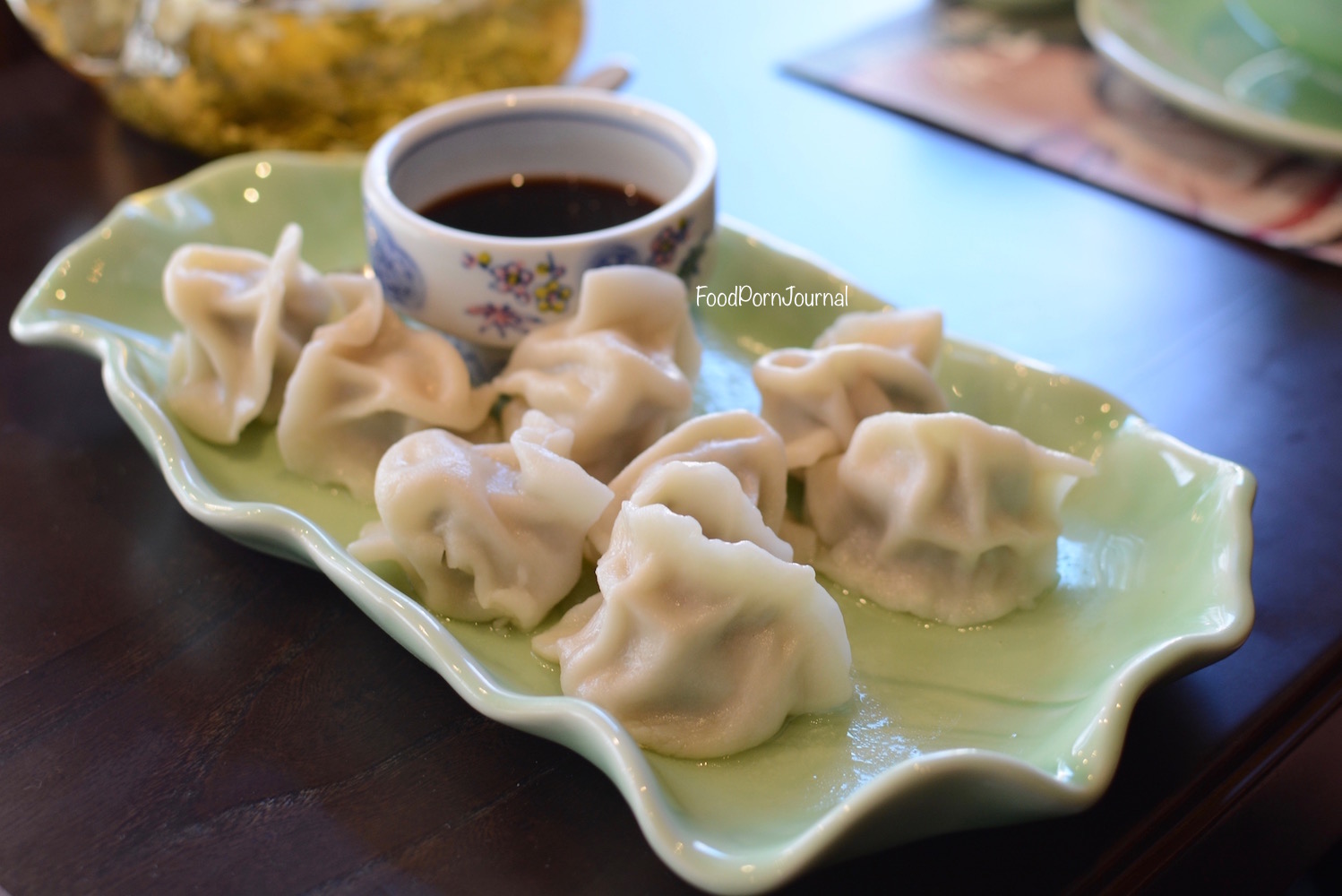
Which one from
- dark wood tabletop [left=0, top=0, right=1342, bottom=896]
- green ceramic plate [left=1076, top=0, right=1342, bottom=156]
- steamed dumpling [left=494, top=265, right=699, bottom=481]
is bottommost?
dark wood tabletop [left=0, top=0, right=1342, bottom=896]

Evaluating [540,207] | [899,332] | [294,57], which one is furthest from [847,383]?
[294,57]

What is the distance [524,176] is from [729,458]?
0.73 m

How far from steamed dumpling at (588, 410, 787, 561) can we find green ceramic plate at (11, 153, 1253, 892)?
147 mm

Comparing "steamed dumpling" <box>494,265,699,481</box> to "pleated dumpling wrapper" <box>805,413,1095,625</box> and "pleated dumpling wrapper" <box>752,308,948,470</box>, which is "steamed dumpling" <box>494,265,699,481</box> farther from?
"pleated dumpling wrapper" <box>805,413,1095,625</box>

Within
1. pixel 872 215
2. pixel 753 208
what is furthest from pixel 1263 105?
pixel 753 208

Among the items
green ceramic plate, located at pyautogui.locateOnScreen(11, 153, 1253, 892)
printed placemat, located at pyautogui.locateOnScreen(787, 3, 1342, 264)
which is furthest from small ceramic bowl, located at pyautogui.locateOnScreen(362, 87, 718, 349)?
printed placemat, located at pyautogui.locateOnScreen(787, 3, 1342, 264)

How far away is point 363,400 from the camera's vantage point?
4.92ft

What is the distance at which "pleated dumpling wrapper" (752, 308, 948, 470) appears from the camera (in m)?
1.46

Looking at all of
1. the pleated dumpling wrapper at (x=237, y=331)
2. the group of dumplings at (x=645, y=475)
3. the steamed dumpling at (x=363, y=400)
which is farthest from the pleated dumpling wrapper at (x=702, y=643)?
the pleated dumpling wrapper at (x=237, y=331)

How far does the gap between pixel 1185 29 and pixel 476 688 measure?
2310 millimetres

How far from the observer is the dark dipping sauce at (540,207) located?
5.65 ft

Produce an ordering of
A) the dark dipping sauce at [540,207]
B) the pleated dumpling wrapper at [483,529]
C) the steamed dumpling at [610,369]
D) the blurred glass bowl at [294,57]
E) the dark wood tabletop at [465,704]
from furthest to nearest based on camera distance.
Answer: the blurred glass bowl at [294,57], the dark dipping sauce at [540,207], the steamed dumpling at [610,369], the pleated dumpling wrapper at [483,529], the dark wood tabletop at [465,704]

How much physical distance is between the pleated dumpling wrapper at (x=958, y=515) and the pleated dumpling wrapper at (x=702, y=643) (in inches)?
7.8

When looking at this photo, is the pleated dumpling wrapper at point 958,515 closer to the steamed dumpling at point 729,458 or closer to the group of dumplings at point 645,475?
the group of dumplings at point 645,475
